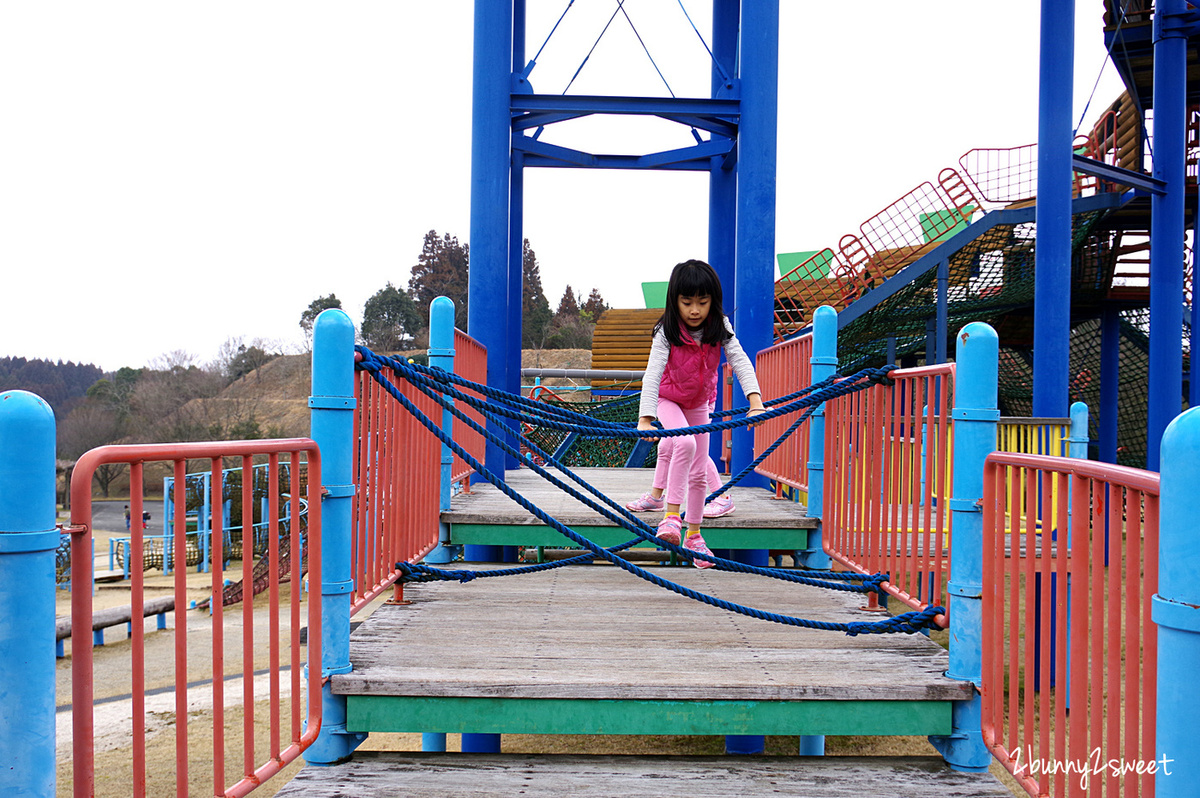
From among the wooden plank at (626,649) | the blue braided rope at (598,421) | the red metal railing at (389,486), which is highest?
the blue braided rope at (598,421)

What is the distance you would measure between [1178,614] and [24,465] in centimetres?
215

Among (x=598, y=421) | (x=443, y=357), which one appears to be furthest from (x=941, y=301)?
(x=598, y=421)

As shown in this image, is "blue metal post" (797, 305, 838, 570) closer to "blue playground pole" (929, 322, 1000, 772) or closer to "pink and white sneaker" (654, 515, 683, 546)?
"pink and white sneaker" (654, 515, 683, 546)

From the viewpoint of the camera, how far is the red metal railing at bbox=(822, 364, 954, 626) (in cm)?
316

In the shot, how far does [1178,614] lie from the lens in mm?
1407

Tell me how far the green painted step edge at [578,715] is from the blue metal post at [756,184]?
4248 mm

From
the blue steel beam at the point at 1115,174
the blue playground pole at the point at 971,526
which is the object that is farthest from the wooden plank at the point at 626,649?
the blue steel beam at the point at 1115,174

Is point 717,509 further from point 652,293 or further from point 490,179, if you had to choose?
point 652,293

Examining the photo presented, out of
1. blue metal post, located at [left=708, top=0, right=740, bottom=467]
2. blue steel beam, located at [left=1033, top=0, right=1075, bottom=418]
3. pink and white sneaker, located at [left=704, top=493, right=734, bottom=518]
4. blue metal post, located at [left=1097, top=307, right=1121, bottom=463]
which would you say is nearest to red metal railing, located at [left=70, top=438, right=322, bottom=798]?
pink and white sneaker, located at [left=704, top=493, right=734, bottom=518]

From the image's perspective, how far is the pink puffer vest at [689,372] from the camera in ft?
14.9

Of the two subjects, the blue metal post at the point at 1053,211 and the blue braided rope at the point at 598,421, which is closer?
the blue braided rope at the point at 598,421

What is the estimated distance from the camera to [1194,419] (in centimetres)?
143

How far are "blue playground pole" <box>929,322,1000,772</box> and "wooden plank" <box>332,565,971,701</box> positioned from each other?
11 cm

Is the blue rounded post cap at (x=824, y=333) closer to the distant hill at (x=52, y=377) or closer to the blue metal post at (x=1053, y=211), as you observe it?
the blue metal post at (x=1053, y=211)
